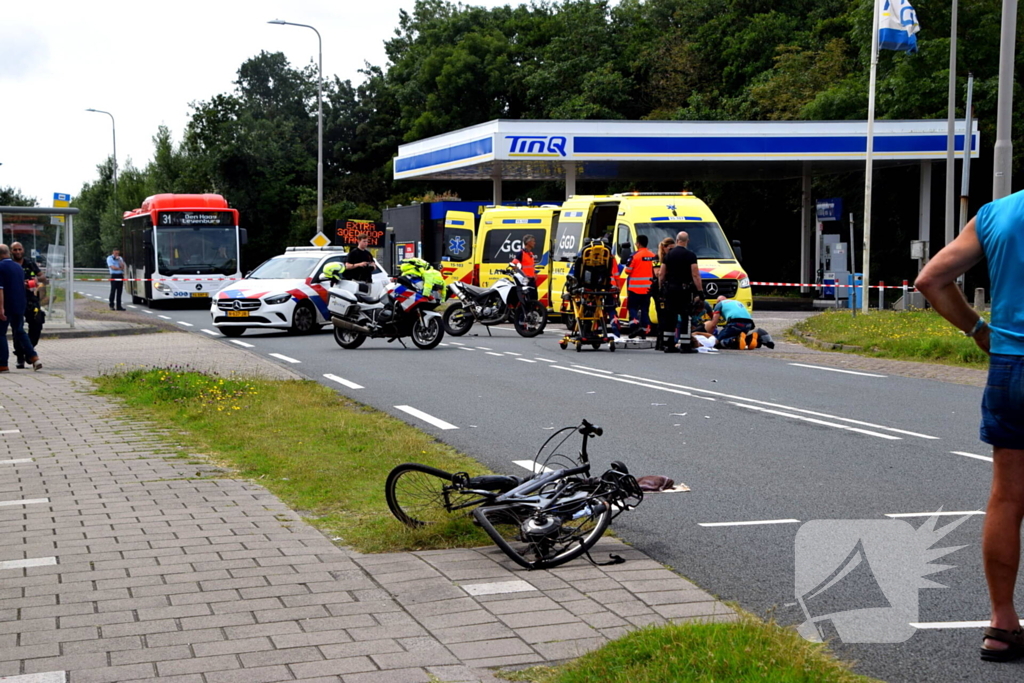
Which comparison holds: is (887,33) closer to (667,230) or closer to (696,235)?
(696,235)

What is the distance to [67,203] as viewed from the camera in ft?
84.9

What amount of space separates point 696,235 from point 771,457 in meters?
14.6

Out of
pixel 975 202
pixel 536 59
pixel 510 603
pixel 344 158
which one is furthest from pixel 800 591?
pixel 344 158

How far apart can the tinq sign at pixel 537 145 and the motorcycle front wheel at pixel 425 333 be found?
17.3 metres

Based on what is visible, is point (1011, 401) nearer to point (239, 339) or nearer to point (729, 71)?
point (239, 339)

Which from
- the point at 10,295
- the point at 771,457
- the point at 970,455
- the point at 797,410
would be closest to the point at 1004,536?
the point at 771,457

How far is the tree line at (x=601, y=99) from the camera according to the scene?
4128cm

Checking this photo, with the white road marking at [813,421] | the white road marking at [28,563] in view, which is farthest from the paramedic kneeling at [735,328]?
the white road marking at [28,563]

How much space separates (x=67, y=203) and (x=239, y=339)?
16.2 ft

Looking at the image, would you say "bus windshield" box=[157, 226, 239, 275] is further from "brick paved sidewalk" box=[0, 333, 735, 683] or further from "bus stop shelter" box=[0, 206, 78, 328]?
"brick paved sidewalk" box=[0, 333, 735, 683]

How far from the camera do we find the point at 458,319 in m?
24.3

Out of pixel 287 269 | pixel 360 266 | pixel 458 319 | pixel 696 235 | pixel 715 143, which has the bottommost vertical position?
pixel 458 319

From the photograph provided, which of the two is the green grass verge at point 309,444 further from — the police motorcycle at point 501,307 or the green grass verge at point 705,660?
the police motorcycle at point 501,307

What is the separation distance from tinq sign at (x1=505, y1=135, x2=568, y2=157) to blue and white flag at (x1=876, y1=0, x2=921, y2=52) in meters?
12.4
